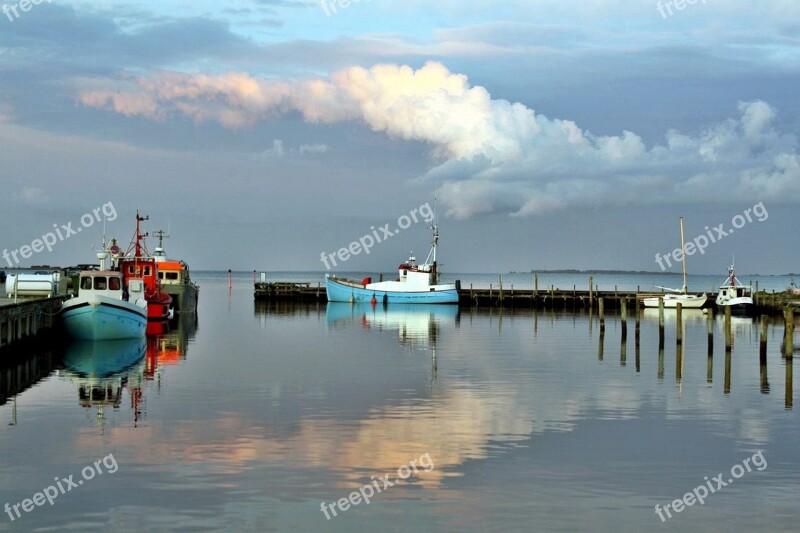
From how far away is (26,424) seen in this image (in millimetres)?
24484

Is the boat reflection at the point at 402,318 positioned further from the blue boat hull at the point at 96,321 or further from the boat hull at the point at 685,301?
the boat hull at the point at 685,301

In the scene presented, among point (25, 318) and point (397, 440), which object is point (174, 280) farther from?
point (397, 440)

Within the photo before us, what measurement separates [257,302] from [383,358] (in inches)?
2396

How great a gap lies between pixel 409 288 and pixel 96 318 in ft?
178

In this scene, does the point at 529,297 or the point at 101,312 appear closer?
the point at 101,312

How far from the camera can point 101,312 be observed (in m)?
45.0

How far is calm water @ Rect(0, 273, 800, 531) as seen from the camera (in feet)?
55.4

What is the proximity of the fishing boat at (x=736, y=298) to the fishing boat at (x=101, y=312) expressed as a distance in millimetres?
52701

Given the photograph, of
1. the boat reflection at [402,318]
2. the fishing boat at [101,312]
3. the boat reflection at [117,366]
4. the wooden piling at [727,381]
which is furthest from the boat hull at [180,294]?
the wooden piling at [727,381]

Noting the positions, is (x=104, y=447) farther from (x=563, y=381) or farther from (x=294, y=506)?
(x=563, y=381)

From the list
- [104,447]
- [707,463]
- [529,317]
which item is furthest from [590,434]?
[529,317]

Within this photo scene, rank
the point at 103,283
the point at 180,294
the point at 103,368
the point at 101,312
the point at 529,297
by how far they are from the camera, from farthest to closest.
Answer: the point at 529,297 → the point at 180,294 → the point at 103,283 → the point at 101,312 → the point at 103,368

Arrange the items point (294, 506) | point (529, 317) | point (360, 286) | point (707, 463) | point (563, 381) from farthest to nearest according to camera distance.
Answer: point (360, 286), point (529, 317), point (563, 381), point (707, 463), point (294, 506)

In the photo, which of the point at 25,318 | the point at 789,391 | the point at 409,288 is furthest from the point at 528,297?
the point at 789,391
